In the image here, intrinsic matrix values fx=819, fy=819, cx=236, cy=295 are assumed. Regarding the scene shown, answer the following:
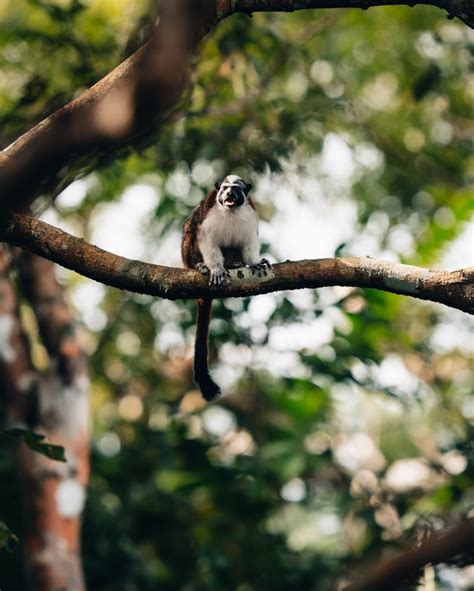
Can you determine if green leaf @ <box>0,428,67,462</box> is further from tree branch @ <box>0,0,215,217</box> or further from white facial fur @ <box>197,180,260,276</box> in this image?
white facial fur @ <box>197,180,260,276</box>

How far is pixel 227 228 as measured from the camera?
4176mm

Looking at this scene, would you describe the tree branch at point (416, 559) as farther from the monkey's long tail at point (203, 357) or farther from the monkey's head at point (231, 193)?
the monkey's head at point (231, 193)

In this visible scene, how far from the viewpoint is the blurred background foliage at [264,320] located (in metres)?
5.49

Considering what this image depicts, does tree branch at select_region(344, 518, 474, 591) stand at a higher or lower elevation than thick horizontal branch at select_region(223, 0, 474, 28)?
lower

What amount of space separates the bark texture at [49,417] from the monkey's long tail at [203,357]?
54.1 inches

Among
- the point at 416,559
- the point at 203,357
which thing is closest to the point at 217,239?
the point at 203,357

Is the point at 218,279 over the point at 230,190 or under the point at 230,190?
under

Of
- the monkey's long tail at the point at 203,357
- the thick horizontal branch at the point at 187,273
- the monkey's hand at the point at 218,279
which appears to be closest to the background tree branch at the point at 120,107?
the thick horizontal branch at the point at 187,273

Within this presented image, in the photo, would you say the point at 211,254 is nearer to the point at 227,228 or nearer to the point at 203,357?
the point at 227,228

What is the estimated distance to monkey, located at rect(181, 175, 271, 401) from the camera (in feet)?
13.1

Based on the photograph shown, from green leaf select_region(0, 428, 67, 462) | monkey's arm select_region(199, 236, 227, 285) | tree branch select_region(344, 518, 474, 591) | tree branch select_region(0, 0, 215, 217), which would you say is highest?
monkey's arm select_region(199, 236, 227, 285)

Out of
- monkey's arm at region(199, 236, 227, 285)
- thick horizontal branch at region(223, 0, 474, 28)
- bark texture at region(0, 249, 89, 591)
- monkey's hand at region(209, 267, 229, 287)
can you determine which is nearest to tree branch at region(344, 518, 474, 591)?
monkey's hand at region(209, 267, 229, 287)

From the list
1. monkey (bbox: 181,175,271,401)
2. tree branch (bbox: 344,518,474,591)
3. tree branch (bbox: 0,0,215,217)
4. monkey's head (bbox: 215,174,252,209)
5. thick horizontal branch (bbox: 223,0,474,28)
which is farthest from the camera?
monkey's head (bbox: 215,174,252,209)

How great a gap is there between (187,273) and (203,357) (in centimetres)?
111
